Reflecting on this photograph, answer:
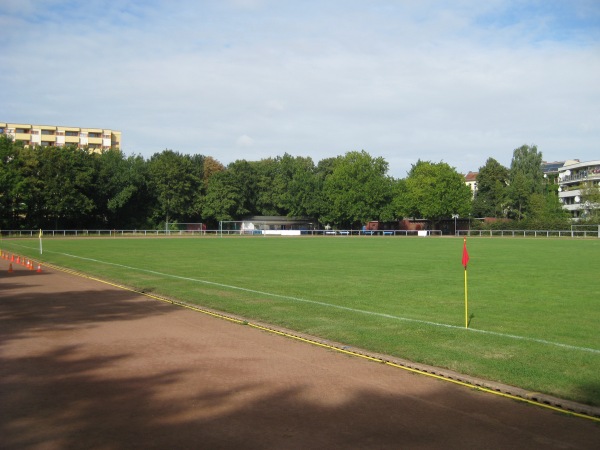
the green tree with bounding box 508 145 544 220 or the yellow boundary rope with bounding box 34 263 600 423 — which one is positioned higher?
the green tree with bounding box 508 145 544 220

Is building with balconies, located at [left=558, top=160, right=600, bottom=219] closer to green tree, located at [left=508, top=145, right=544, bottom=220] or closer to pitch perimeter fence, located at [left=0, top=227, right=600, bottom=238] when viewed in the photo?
green tree, located at [left=508, top=145, right=544, bottom=220]

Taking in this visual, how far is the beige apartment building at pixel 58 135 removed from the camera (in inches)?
4860

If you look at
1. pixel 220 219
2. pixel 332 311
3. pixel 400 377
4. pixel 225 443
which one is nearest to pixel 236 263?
pixel 332 311

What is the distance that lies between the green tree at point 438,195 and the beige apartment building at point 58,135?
67.7 m

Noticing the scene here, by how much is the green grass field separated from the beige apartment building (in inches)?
4275

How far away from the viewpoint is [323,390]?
23.8 ft

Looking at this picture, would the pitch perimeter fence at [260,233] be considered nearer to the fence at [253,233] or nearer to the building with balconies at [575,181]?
the fence at [253,233]

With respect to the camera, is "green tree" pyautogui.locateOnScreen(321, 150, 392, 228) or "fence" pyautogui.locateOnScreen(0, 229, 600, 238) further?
"green tree" pyautogui.locateOnScreen(321, 150, 392, 228)

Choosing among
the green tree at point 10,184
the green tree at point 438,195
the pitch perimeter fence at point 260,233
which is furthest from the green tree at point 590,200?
the green tree at point 10,184

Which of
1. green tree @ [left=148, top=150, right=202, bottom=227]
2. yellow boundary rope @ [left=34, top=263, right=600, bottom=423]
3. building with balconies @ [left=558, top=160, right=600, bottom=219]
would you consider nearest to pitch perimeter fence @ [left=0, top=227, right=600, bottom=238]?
green tree @ [left=148, top=150, right=202, bottom=227]

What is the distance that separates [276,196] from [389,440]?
10554 centimetres

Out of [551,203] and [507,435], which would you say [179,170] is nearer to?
[551,203]

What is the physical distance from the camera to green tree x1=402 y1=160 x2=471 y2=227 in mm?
100250

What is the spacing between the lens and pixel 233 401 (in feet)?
22.3
